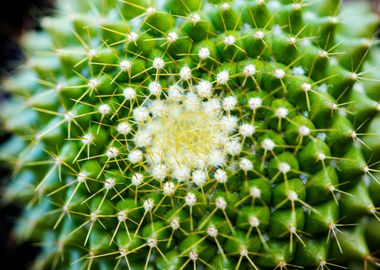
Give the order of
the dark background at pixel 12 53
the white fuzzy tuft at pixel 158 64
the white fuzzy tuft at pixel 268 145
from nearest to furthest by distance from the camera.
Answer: the white fuzzy tuft at pixel 268 145 → the white fuzzy tuft at pixel 158 64 → the dark background at pixel 12 53

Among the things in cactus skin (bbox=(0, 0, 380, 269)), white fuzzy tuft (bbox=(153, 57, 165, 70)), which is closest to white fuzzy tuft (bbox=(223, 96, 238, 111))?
cactus skin (bbox=(0, 0, 380, 269))

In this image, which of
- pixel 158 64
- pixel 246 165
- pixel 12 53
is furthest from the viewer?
pixel 12 53

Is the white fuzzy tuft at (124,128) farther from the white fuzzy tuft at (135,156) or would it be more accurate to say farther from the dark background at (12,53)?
the dark background at (12,53)

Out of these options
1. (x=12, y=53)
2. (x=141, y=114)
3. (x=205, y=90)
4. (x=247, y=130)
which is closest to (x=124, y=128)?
(x=141, y=114)

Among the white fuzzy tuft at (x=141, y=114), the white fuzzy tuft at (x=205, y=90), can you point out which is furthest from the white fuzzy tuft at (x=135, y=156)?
the white fuzzy tuft at (x=205, y=90)

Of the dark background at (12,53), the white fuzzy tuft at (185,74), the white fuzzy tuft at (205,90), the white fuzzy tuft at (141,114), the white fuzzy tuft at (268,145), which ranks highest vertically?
the white fuzzy tuft at (185,74)

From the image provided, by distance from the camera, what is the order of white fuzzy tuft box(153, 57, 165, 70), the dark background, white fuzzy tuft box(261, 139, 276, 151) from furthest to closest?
the dark background → white fuzzy tuft box(153, 57, 165, 70) → white fuzzy tuft box(261, 139, 276, 151)

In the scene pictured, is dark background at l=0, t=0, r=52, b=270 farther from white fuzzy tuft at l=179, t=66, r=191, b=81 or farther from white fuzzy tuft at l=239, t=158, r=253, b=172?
white fuzzy tuft at l=239, t=158, r=253, b=172

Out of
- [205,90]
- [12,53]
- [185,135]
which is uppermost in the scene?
[205,90]

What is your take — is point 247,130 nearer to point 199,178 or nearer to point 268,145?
point 268,145
